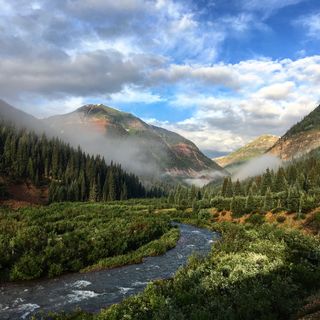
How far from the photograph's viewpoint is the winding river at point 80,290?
90.4 ft

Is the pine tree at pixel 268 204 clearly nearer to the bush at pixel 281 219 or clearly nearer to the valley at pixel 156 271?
the valley at pixel 156 271

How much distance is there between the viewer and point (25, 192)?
14338 cm

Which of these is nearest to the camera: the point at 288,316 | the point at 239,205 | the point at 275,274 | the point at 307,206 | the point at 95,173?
the point at 288,316

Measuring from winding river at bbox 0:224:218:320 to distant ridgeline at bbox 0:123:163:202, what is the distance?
107 m

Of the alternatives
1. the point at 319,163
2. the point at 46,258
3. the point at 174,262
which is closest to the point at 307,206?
the point at 174,262

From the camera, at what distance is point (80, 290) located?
32.0 meters

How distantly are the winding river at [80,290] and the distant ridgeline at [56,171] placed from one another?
352 ft

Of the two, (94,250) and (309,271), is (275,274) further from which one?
(94,250)

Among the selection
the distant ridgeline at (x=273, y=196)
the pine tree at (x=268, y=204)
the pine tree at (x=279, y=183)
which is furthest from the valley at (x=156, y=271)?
the pine tree at (x=279, y=183)

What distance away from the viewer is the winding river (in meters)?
27.5

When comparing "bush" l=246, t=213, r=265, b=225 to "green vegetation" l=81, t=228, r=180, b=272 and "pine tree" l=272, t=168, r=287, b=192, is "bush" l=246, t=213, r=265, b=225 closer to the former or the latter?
"green vegetation" l=81, t=228, r=180, b=272

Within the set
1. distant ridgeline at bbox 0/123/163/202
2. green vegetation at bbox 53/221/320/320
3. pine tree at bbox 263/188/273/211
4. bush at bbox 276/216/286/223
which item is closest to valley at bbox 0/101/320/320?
green vegetation at bbox 53/221/320/320

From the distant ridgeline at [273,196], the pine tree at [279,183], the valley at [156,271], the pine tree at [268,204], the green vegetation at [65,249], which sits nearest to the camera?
the valley at [156,271]

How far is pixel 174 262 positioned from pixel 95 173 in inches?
5591
